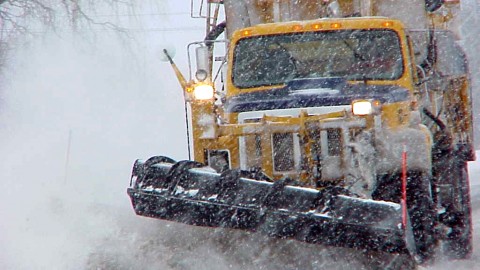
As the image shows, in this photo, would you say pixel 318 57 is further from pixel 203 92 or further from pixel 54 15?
pixel 54 15

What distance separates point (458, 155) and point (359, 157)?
2.33 meters

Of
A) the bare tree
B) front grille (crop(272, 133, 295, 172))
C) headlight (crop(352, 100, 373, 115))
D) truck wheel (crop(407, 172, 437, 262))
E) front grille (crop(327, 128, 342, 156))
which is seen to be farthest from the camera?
the bare tree

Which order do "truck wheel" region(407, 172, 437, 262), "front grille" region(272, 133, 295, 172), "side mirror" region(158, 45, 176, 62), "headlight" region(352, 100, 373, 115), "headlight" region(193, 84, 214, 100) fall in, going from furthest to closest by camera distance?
"side mirror" region(158, 45, 176, 62) → "headlight" region(193, 84, 214, 100) → "front grille" region(272, 133, 295, 172) → "headlight" region(352, 100, 373, 115) → "truck wheel" region(407, 172, 437, 262)

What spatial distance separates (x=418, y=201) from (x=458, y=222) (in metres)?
1.87

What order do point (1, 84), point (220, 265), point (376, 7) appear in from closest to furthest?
1. point (220, 265)
2. point (376, 7)
3. point (1, 84)

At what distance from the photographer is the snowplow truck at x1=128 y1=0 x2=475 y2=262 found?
215 inches

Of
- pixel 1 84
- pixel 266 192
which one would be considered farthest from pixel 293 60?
pixel 1 84

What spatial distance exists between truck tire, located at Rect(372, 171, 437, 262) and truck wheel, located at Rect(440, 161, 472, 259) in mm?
1574

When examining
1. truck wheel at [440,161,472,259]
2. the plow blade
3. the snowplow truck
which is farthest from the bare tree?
truck wheel at [440,161,472,259]

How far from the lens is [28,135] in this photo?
16.9 m

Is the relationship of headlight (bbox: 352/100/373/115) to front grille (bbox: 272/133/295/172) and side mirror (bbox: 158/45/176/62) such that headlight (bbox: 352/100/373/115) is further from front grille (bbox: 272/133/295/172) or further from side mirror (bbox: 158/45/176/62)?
side mirror (bbox: 158/45/176/62)

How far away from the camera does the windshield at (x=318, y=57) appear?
770 cm

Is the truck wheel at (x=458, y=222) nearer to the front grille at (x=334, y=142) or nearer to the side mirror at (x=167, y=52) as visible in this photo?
the front grille at (x=334, y=142)

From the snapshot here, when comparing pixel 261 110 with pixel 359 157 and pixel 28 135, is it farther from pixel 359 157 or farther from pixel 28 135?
pixel 28 135
